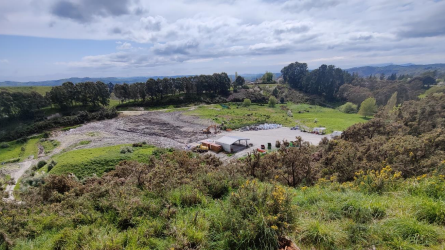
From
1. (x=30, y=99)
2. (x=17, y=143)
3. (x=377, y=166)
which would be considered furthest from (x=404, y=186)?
(x=30, y=99)

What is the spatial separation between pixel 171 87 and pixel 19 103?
145 feet

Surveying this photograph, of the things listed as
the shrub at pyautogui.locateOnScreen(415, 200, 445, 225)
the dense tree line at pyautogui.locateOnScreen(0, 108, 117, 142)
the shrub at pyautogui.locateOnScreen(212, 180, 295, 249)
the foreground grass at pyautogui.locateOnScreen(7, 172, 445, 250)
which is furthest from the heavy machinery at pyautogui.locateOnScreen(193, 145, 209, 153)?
the dense tree line at pyautogui.locateOnScreen(0, 108, 117, 142)

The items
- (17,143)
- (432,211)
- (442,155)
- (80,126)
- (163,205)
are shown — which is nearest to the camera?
(432,211)

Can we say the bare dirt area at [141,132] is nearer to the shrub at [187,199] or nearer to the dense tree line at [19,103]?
the dense tree line at [19,103]

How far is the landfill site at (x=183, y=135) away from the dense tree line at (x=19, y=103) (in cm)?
1879

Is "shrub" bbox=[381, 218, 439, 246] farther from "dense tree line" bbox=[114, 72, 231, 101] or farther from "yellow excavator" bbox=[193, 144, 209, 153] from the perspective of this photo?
"dense tree line" bbox=[114, 72, 231, 101]

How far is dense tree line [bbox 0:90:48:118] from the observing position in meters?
50.4

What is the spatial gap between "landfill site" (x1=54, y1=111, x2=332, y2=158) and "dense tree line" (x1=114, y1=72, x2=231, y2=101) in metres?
22.5

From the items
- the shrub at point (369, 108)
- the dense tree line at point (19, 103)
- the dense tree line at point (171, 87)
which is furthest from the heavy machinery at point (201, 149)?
the shrub at point (369, 108)

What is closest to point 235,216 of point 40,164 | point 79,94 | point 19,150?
point 40,164

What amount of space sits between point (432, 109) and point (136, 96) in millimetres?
76991

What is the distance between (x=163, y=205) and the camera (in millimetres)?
5965

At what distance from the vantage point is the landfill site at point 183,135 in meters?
31.7

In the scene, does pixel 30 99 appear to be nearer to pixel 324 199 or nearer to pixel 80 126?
pixel 80 126
